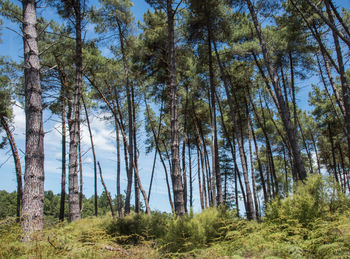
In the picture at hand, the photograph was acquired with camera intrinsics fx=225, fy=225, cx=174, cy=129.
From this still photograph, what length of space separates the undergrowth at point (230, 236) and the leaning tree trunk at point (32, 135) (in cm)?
36

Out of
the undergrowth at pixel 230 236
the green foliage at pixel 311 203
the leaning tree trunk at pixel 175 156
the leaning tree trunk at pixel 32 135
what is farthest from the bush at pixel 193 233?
the leaning tree trunk at pixel 32 135

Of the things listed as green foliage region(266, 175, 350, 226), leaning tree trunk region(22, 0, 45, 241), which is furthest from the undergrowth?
leaning tree trunk region(22, 0, 45, 241)

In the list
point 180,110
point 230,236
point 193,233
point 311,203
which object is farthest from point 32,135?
point 180,110

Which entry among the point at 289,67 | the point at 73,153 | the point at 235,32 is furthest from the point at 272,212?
the point at 289,67

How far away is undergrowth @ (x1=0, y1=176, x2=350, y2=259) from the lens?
2559 millimetres

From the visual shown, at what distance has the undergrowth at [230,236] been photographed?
2559 mm

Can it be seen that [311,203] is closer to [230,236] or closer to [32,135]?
[230,236]

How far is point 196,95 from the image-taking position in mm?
15203

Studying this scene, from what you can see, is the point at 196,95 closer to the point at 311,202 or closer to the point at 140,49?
the point at 140,49

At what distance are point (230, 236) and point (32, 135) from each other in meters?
3.78

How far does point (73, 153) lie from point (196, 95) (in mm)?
9991

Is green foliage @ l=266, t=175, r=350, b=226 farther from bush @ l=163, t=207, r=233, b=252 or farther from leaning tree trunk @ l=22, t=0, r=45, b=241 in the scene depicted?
leaning tree trunk @ l=22, t=0, r=45, b=241

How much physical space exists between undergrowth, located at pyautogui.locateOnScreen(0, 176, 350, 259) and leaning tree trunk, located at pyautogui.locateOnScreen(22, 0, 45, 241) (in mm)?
356

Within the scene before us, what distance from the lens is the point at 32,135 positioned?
3.94 m
